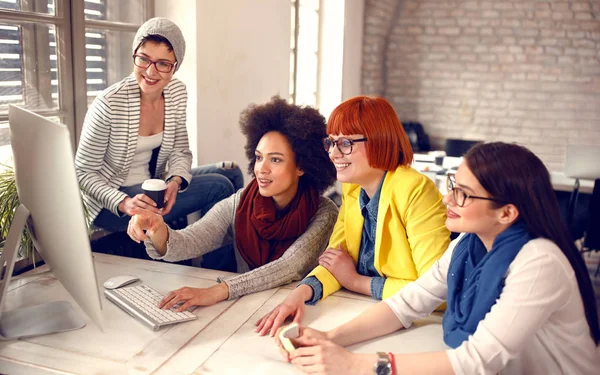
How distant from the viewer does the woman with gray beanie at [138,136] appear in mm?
2477

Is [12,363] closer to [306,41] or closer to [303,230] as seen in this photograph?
[303,230]

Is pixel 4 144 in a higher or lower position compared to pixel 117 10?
lower

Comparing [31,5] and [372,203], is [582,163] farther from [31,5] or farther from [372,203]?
[31,5]

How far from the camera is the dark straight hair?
4.58 feet

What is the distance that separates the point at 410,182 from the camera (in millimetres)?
1936

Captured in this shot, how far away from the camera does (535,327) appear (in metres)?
1.36

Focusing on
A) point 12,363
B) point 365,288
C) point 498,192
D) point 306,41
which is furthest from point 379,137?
point 306,41

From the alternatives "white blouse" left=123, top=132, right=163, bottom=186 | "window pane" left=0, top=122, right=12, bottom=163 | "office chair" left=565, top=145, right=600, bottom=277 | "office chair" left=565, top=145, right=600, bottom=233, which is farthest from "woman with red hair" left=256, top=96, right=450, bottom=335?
"office chair" left=565, top=145, right=600, bottom=233

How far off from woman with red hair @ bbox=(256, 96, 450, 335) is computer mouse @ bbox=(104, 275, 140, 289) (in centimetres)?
51

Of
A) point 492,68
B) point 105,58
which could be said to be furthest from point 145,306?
point 492,68

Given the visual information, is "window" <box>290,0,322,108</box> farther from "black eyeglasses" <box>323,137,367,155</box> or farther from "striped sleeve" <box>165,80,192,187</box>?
"black eyeglasses" <box>323,137,367,155</box>

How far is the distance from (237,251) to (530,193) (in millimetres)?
1266

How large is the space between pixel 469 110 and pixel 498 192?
609cm

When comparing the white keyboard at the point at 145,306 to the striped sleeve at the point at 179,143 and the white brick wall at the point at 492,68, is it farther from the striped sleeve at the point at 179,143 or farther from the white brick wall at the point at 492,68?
the white brick wall at the point at 492,68
